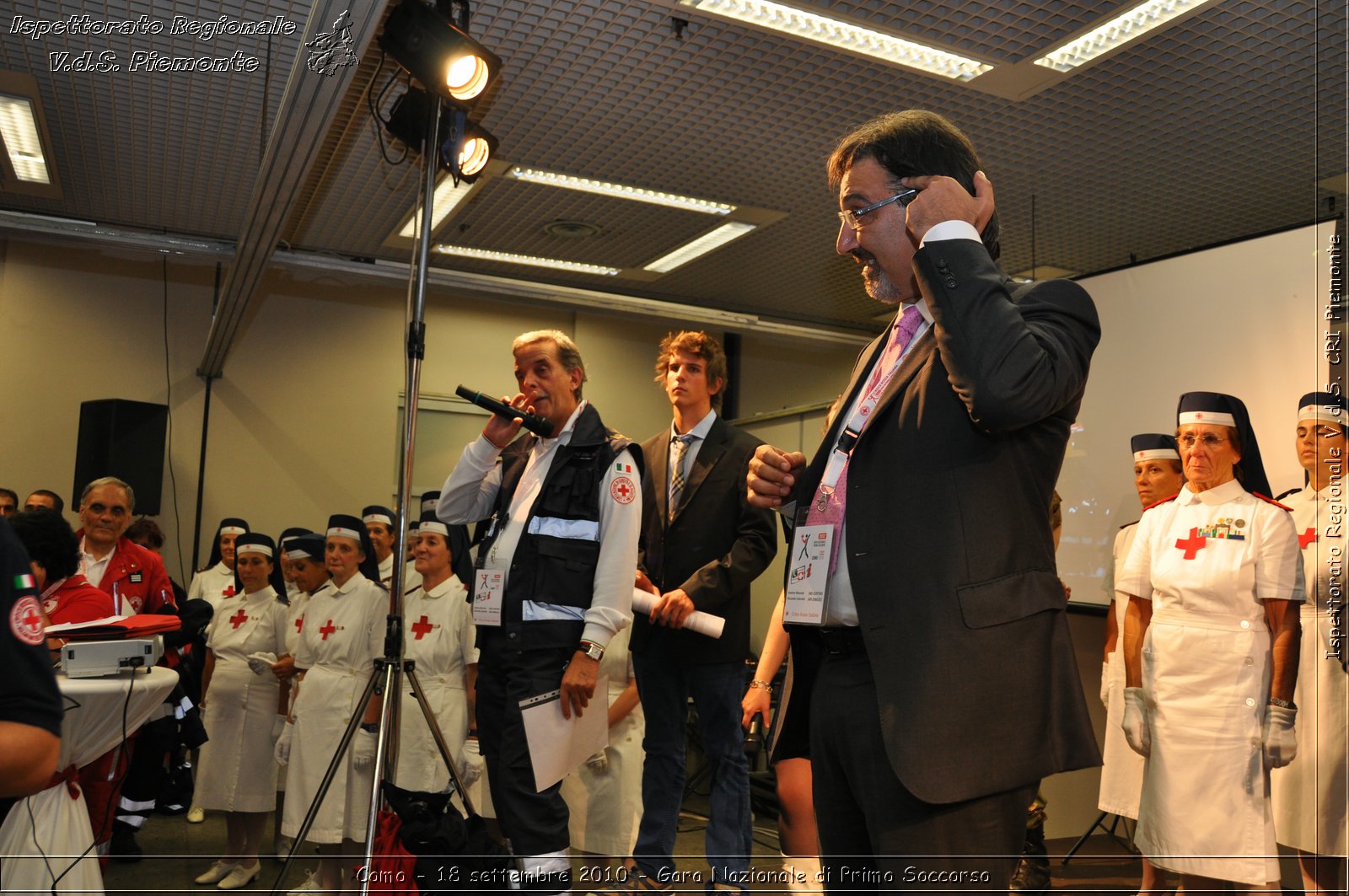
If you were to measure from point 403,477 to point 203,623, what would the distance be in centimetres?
230

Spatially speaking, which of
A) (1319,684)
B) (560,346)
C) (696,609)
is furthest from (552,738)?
(1319,684)

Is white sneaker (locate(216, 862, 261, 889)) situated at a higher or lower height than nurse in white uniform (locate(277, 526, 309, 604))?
lower

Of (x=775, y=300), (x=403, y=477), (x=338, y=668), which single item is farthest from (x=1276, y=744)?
(x=775, y=300)

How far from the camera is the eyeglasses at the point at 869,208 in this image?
1.36m

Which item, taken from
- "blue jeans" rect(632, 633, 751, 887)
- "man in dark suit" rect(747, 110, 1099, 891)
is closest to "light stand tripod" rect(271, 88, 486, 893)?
"blue jeans" rect(632, 633, 751, 887)

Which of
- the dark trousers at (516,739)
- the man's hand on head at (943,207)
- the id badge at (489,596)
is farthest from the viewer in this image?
the id badge at (489,596)

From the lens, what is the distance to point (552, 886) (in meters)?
2.51

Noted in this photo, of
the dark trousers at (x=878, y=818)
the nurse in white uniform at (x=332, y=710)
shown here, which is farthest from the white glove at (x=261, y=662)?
the dark trousers at (x=878, y=818)

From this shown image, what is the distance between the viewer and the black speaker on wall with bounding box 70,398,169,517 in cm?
511

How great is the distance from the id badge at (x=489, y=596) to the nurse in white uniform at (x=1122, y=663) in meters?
2.72

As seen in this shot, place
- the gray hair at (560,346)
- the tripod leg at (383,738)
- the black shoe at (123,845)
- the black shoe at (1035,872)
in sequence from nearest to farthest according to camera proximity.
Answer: the tripod leg at (383,738)
the gray hair at (560,346)
the black shoe at (1035,872)
the black shoe at (123,845)

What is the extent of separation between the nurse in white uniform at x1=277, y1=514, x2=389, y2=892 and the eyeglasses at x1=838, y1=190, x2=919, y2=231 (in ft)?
9.84

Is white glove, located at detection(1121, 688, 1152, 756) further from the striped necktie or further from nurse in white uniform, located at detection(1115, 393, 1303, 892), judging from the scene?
the striped necktie

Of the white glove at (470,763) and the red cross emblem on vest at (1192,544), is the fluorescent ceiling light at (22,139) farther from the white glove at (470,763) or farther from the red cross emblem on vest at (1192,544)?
the red cross emblem on vest at (1192,544)
